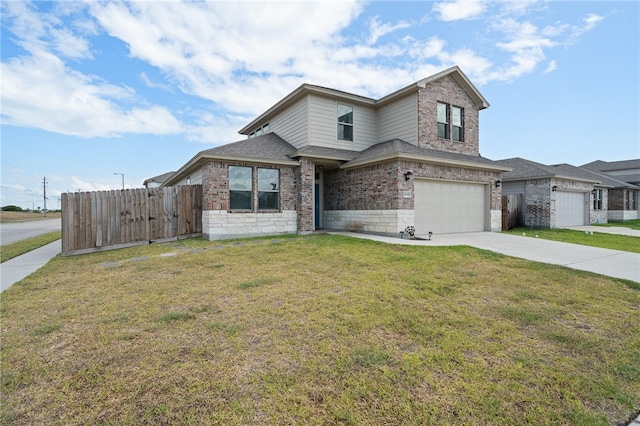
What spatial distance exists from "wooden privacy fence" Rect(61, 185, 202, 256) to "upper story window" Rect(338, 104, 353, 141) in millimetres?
7037

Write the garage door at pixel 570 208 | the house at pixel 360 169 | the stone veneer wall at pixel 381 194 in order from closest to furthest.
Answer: the stone veneer wall at pixel 381 194
the house at pixel 360 169
the garage door at pixel 570 208

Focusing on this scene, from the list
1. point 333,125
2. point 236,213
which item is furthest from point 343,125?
point 236,213

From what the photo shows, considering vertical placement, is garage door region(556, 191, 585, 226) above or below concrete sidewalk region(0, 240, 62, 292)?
above

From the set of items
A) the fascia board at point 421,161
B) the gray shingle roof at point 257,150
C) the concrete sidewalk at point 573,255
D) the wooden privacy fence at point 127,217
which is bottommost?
the concrete sidewalk at point 573,255

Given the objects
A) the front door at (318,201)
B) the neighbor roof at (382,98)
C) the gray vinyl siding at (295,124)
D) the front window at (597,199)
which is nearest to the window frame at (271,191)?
the gray vinyl siding at (295,124)

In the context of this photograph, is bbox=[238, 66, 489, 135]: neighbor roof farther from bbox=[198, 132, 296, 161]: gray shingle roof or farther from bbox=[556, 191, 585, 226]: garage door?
bbox=[556, 191, 585, 226]: garage door

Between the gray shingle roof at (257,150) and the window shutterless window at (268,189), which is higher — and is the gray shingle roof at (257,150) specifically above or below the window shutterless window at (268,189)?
above

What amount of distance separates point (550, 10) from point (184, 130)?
73.7 ft

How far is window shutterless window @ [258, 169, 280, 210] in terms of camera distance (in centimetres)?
1216

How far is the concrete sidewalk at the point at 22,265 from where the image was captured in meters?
5.94

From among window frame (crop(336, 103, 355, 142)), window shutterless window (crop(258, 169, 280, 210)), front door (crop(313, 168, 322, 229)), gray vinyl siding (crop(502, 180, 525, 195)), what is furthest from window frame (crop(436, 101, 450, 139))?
window shutterless window (crop(258, 169, 280, 210))

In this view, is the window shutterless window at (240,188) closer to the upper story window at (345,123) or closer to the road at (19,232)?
the upper story window at (345,123)

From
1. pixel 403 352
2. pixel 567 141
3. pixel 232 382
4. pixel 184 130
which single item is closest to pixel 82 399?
pixel 232 382

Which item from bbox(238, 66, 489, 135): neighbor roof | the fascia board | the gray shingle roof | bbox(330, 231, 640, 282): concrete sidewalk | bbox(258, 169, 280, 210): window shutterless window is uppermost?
bbox(238, 66, 489, 135): neighbor roof
